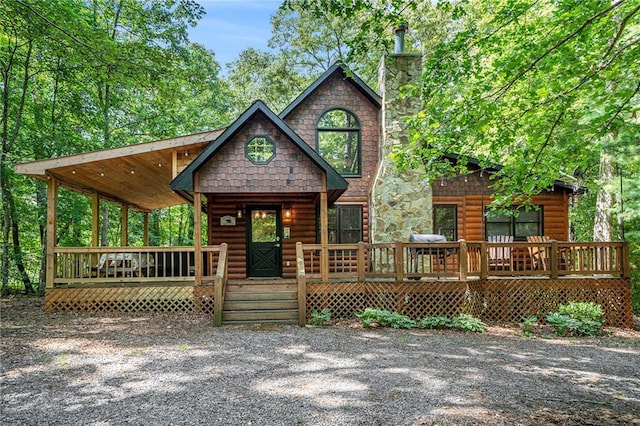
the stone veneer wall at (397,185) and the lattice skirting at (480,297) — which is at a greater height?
the stone veneer wall at (397,185)

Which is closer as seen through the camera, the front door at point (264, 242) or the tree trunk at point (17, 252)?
the front door at point (264, 242)

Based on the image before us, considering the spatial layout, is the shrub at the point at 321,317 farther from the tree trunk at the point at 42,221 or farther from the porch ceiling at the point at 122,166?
the tree trunk at the point at 42,221

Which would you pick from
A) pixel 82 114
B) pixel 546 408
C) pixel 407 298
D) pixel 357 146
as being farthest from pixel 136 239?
pixel 546 408

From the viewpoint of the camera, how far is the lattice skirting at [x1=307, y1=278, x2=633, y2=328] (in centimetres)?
897

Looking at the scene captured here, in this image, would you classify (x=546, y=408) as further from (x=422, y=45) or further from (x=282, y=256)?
(x=422, y=45)

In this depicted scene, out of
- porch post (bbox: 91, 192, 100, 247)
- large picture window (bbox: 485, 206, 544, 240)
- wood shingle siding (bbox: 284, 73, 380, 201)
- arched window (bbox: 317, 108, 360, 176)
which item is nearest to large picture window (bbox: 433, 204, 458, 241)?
large picture window (bbox: 485, 206, 544, 240)

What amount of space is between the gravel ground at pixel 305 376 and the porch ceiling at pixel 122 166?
347 centimetres

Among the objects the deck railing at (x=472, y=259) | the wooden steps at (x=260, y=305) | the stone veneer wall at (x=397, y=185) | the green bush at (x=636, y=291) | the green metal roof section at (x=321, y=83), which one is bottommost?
the green bush at (x=636, y=291)

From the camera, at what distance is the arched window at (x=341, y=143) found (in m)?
12.6

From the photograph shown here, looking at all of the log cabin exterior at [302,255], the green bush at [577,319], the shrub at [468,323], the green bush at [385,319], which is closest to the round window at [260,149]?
the log cabin exterior at [302,255]

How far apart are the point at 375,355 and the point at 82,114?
47.1 feet

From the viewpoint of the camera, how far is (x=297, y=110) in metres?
12.4

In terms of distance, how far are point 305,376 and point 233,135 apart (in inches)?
232

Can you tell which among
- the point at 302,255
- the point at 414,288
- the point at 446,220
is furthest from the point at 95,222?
the point at 446,220
